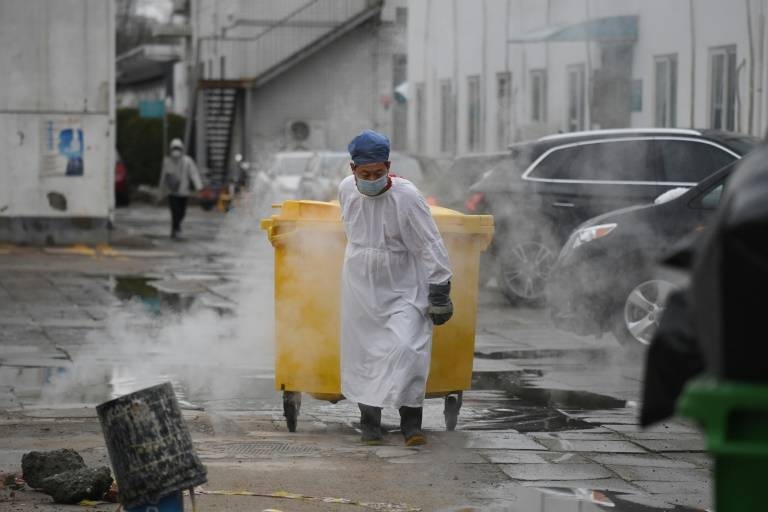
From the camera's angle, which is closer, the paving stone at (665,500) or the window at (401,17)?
the paving stone at (665,500)

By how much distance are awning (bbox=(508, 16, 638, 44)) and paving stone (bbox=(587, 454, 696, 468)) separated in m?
12.1

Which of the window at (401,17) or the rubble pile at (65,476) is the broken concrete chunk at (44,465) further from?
the window at (401,17)

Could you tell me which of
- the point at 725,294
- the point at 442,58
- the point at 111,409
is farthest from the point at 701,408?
the point at 442,58

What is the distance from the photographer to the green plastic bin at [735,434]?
116 inches

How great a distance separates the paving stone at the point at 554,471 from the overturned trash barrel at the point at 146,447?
6.58 ft


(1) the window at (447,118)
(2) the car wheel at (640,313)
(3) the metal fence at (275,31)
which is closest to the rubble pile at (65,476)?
(2) the car wheel at (640,313)

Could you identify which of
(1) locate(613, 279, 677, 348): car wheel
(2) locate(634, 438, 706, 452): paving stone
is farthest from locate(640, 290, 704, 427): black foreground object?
(1) locate(613, 279, 677, 348): car wheel

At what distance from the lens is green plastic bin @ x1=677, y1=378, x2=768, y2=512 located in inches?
116

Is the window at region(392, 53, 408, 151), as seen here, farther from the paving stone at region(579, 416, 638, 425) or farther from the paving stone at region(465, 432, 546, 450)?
the paving stone at region(465, 432, 546, 450)

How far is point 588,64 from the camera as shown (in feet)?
71.1

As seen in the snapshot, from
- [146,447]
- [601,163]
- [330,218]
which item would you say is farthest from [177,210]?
[146,447]

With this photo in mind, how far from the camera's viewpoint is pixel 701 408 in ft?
9.84

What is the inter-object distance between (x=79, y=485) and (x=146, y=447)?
3.59ft

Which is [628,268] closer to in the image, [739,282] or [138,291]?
[138,291]
